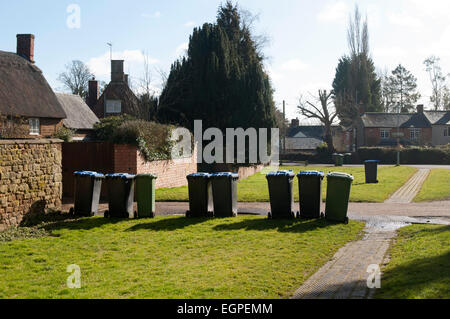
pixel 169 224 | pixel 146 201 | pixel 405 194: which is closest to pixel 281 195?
pixel 169 224

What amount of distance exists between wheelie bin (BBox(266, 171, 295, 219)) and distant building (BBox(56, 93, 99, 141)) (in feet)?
74.3

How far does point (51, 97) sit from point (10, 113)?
496 centimetres

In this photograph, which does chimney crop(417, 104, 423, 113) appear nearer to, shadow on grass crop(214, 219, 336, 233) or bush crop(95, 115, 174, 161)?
bush crop(95, 115, 174, 161)

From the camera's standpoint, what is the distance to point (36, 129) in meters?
27.7

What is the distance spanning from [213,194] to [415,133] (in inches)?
2187

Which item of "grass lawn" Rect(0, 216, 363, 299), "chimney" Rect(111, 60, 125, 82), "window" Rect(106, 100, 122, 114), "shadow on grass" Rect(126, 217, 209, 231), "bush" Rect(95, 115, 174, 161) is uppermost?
"chimney" Rect(111, 60, 125, 82)

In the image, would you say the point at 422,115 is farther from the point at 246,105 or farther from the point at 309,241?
the point at 309,241

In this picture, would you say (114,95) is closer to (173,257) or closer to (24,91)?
(24,91)

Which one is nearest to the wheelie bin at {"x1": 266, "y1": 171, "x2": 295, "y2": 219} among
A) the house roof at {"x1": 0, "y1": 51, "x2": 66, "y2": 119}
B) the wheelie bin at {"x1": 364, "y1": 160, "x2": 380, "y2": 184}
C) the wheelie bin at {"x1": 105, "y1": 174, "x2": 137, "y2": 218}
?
the wheelie bin at {"x1": 105, "y1": 174, "x2": 137, "y2": 218}

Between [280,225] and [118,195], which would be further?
[118,195]

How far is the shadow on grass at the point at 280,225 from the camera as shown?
10.7m

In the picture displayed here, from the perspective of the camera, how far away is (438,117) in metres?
62.5

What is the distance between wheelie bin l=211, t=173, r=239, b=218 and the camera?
483 inches
